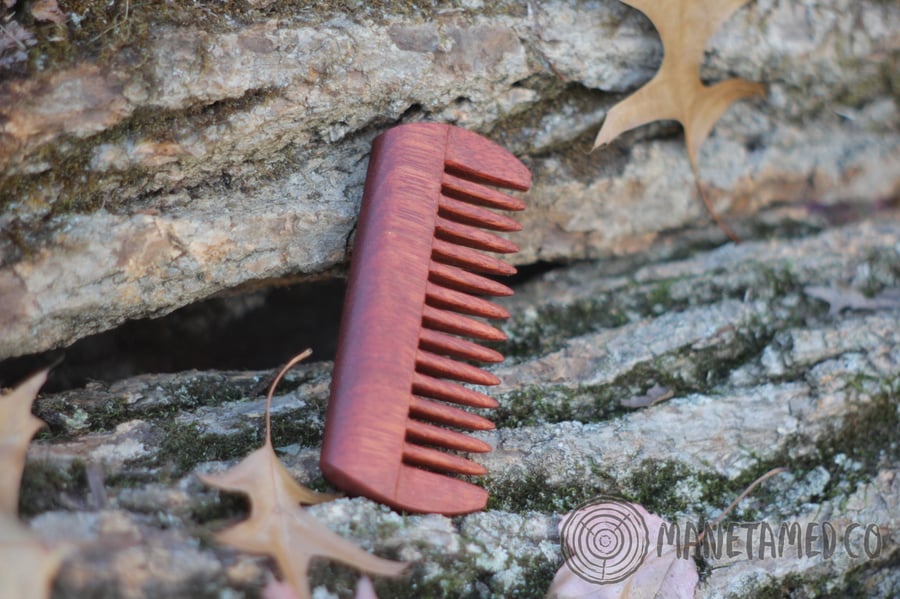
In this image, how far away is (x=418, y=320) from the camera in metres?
2.01

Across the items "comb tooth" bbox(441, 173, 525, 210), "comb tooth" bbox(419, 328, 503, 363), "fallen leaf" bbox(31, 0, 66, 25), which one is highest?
"fallen leaf" bbox(31, 0, 66, 25)

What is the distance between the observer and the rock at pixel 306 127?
6.59ft

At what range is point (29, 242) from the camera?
2.00m

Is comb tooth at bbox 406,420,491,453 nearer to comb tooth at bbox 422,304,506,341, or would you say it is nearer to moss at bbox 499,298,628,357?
comb tooth at bbox 422,304,506,341

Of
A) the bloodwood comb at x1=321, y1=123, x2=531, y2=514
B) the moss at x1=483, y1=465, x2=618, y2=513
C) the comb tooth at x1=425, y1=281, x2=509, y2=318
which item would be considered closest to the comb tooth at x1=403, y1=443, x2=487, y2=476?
the bloodwood comb at x1=321, y1=123, x2=531, y2=514

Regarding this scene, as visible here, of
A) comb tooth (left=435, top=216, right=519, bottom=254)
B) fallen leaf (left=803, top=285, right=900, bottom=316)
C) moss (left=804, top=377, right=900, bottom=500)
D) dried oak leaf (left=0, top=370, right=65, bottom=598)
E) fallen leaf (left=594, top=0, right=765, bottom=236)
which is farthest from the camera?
fallen leaf (left=803, top=285, right=900, bottom=316)

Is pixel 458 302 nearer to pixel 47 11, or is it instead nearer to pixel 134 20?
pixel 134 20

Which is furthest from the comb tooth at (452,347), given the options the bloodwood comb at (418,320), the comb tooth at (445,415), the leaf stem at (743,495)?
the leaf stem at (743,495)

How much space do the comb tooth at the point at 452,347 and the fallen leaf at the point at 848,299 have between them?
4.10 feet

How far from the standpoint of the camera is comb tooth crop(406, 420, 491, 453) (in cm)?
195

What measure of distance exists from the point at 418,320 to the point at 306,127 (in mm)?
710

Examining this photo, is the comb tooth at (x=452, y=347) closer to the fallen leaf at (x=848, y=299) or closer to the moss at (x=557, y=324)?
the moss at (x=557, y=324)

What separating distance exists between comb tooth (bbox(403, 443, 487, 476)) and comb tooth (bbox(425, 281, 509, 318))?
1.31 ft

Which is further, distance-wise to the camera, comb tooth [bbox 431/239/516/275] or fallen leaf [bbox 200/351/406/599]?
comb tooth [bbox 431/239/516/275]
